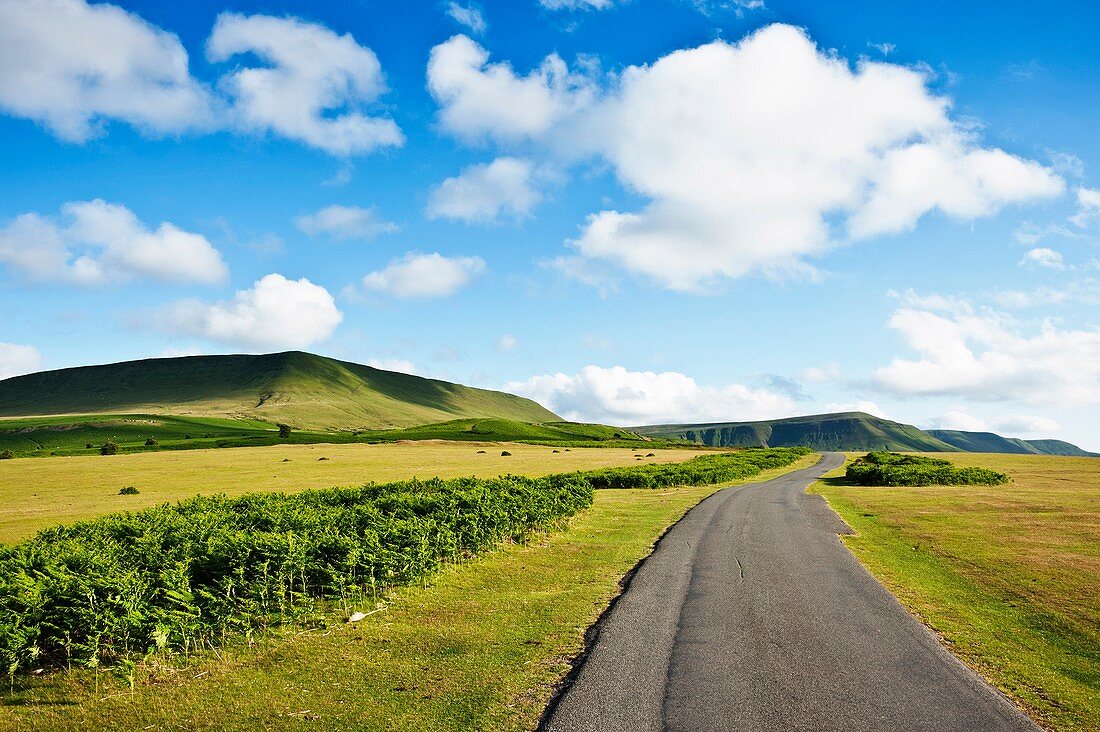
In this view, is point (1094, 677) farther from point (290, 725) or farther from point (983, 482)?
point (983, 482)

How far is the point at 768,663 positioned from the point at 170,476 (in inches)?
3235

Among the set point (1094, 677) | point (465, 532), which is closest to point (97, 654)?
point (465, 532)

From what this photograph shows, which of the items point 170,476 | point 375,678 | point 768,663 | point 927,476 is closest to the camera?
point 375,678

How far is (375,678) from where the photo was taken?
12.6 meters

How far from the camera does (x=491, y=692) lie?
459 inches

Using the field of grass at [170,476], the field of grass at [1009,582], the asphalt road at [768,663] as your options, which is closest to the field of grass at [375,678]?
the asphalt road at [768,663]

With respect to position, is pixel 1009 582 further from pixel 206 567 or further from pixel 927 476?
pixel 927 476

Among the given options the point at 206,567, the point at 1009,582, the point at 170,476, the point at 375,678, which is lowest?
the point at 170,476

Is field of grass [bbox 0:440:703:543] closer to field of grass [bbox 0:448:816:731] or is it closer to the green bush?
field of grass [bbox 0:448:816:731]

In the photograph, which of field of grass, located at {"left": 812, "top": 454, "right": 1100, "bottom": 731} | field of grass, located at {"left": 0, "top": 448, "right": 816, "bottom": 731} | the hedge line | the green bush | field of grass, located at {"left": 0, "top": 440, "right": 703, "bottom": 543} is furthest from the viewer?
the green bush

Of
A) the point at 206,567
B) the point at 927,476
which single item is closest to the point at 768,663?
the point at 206,567

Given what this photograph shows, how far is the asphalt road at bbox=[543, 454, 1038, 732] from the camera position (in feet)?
34.2

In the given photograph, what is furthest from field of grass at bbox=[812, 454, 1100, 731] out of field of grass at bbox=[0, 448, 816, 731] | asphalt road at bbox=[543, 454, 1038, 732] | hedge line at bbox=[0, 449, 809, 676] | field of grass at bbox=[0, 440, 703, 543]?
field of grass at bbox=[0, 440, 703, 543]

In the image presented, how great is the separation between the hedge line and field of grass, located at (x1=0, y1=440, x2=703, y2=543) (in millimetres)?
21817
